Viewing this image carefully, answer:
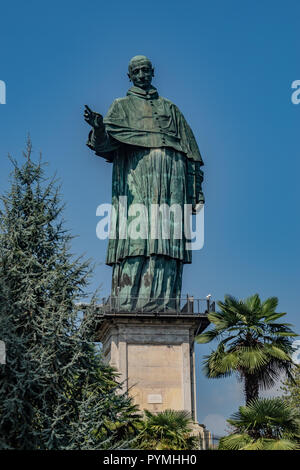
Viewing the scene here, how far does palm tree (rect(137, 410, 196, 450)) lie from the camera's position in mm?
27703

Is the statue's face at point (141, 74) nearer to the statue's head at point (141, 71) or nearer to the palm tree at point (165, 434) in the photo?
the statue's head at point (141, 71)

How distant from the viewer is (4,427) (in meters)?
23.0

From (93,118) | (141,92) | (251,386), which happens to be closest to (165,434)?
(251,386)

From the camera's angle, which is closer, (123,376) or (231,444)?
(231,444)

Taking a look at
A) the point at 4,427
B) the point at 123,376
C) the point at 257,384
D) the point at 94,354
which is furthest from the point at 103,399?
the point at 123,376

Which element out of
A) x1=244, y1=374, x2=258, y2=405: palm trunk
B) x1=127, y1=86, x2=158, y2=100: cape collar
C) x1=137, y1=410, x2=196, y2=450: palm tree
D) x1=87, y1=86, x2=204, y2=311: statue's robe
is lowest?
x1=137, y1=410, x2=196, y2=450: palm tree

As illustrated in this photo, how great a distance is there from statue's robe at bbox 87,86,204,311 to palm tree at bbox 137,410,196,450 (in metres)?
6.99

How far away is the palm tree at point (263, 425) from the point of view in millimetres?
25641

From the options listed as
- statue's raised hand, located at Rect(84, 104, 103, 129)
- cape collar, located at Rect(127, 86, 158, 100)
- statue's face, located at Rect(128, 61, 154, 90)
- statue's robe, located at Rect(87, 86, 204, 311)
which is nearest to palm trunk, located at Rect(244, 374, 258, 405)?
statue's robe, located at Rect(87, 86, 204, 311)

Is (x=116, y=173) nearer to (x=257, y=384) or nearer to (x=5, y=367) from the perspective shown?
(x=257, y=384)

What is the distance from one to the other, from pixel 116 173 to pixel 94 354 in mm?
13478

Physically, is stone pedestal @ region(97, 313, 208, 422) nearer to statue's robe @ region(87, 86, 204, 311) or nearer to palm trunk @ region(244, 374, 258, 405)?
statue's robe @ region(87, 86, 204, 311)

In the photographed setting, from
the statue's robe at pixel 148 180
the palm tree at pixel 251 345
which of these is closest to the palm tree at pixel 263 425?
the palm tree at pixel 251 345
